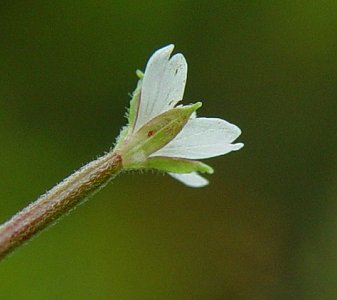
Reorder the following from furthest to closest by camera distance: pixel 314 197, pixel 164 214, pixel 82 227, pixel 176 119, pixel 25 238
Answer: pixel 314 197, pixel 164 214, pixel 82 227, pixel 176 119, pixel 25 238

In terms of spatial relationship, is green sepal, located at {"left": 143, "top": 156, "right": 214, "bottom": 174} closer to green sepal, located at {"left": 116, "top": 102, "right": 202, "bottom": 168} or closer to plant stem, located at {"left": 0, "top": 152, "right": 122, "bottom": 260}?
green sepal, located at {"left": 116, "top": 102, "right": 202, "bottom": 168}

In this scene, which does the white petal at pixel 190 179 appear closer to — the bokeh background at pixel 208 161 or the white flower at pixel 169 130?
the white flower at pixel 169 130

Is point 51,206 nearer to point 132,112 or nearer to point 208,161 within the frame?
point 132,112

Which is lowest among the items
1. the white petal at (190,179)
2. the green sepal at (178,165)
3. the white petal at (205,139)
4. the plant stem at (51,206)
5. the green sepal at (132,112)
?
the plant stem at (51,206)

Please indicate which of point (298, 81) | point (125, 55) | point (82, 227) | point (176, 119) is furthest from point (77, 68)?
point (176, 119)

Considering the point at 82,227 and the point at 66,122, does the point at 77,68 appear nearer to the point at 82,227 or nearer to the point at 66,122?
the point at 66,122

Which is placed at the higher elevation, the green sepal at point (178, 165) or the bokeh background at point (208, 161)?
the bokeh background at point (208, 161)

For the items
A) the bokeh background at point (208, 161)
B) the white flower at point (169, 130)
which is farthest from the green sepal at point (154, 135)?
the bokeh background at point (208, 161)
